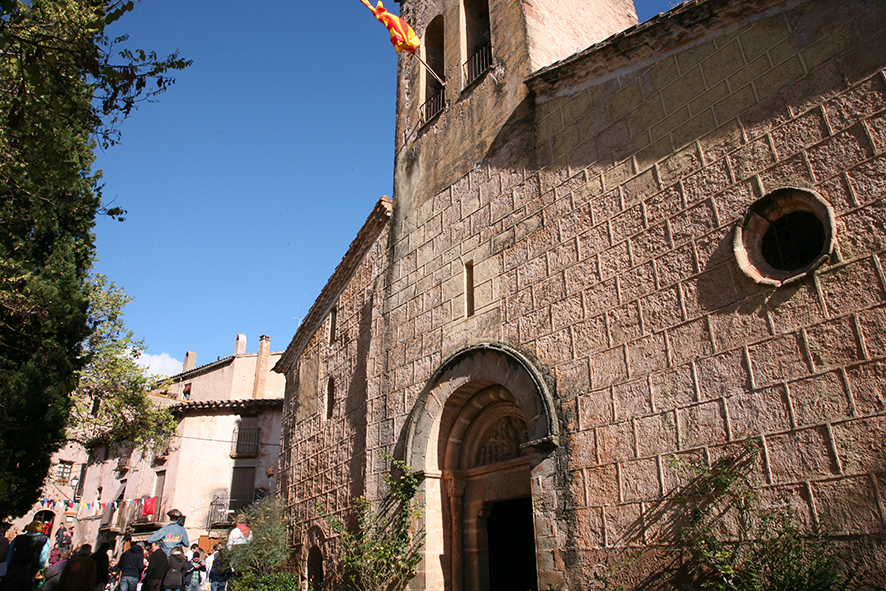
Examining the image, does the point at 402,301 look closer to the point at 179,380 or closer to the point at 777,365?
the point at 777,365

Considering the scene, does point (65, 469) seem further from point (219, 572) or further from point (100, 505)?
point (219, 572)

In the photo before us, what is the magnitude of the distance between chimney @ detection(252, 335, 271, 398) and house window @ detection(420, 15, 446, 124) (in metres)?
20.1

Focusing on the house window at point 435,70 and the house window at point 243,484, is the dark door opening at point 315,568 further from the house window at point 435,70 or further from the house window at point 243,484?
the house window at point 243,484

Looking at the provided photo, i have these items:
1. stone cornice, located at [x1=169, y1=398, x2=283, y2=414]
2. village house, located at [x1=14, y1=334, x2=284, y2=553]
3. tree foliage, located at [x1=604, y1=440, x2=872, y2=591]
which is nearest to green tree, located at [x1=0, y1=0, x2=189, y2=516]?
tree foliage, located at [x1=604, y1=440, x2=872, y2=591]

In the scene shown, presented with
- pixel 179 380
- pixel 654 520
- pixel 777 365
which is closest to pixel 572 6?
pixel 777 365

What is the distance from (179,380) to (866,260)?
31.8 metres

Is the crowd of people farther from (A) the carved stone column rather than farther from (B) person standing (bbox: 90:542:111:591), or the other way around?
(A) the carved stone column

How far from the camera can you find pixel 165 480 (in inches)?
896

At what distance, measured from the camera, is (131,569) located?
7.24 m

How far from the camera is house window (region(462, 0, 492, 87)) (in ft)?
30.9

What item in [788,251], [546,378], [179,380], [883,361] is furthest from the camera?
[179,380]

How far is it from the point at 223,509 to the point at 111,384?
1199cm

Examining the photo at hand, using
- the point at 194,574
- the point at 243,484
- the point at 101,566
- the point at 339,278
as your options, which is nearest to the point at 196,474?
the point at 243,484

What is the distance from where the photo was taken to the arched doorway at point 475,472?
7.12m
